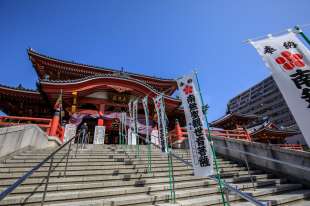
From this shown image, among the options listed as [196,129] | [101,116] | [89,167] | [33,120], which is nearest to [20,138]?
[33,120]

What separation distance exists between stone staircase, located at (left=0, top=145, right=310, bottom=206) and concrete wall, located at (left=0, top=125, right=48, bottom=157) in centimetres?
49

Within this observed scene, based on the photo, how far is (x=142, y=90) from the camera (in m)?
14.8

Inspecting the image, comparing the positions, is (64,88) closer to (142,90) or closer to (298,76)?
(142,90)

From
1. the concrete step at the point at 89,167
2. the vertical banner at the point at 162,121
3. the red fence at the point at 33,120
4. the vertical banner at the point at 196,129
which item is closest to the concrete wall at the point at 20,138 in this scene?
the red fence at the point at 33,120

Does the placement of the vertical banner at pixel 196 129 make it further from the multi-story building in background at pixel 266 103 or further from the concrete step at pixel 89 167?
the multi-story building in background at pixel 266 103

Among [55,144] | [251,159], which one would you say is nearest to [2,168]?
[55,144]

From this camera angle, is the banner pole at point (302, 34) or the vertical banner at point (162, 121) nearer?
the banner pole at point (302, 34)

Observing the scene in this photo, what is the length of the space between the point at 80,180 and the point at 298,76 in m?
5.72

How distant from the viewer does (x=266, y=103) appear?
237 feet

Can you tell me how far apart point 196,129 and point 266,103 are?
80832 millimetres

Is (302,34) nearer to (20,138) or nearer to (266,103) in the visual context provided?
(20,138)

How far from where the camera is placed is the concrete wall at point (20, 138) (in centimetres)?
621

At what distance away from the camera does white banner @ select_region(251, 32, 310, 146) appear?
3.16 m

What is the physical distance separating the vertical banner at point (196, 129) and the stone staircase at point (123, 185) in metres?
0.84
